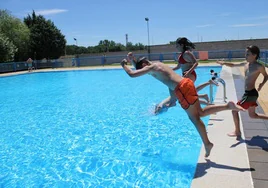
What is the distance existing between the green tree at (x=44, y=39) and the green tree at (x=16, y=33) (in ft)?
3.67

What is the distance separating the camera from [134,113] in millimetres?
7910

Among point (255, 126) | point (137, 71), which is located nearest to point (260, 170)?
point (255, 126)

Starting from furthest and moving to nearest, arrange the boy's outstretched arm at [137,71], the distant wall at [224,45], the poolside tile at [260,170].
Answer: the distant wall at [224,45] < the boy's outstretched arm at [137,71] < the poolside tile at [260,170]

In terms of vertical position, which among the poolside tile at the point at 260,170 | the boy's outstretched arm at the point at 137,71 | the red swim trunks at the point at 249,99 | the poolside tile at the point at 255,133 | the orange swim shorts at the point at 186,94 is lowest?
the poolside tile at the point at 260,170

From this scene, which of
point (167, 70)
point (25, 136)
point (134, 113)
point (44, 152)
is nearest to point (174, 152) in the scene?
point (167, 70)

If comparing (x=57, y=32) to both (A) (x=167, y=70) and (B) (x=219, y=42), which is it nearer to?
(B) (x=219, y=42)

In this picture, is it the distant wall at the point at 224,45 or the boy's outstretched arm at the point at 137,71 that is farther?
the distant wall at the point at 224,45

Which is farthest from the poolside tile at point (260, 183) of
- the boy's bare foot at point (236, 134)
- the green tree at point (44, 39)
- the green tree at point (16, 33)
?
the green tree at point (44, 39)

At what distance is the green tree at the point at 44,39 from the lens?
36.2m

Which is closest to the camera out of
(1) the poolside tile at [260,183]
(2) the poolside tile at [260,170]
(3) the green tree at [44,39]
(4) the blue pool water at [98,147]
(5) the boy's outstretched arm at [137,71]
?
(1) the poolside tile at [260,183]

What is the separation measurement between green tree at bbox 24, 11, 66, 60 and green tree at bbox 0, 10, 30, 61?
44.1 inches

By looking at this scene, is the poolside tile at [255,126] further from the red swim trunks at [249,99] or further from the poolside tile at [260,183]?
the poolside tile at [260,183]

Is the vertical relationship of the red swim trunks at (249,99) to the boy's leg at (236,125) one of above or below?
above

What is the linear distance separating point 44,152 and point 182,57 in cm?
350
